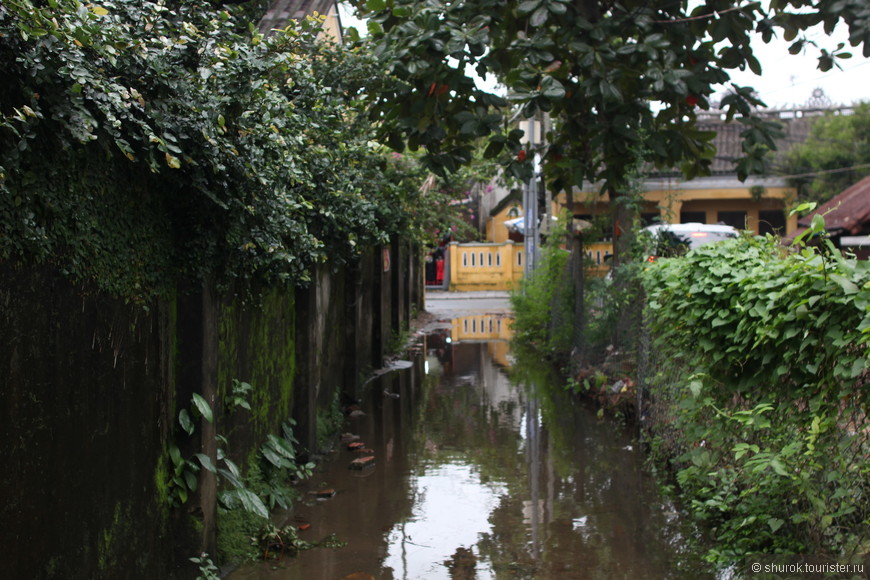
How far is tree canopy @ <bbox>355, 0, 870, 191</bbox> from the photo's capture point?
8.09 meters

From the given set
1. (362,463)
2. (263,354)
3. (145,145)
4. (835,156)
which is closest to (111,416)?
(145,145)

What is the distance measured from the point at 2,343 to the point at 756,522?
390cm

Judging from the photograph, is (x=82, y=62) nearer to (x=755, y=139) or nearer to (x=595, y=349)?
(x=755, y=139)

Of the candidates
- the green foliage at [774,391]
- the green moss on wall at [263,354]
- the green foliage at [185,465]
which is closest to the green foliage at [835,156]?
the green moss on wall at [263,354]

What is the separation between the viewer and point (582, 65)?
26.8ft

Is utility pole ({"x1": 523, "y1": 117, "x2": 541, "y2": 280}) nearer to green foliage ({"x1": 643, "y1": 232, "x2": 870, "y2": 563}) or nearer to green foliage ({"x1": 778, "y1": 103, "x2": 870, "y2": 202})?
green foliage ({"x1": 778, "y1": 103, "x2": 870, "y2": 202})

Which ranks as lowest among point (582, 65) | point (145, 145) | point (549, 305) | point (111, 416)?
point (549, 305)

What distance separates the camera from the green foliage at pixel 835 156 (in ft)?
91.1

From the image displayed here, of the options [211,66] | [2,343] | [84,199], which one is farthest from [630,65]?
[2,343]

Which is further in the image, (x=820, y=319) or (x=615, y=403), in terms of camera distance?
(x=615, y=403)

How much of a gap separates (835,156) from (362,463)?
24.8 meters

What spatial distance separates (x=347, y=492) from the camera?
7078mm

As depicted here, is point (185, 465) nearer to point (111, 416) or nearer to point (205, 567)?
point (205, 567)

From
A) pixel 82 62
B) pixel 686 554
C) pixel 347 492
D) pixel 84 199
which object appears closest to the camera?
pixel 82 62
